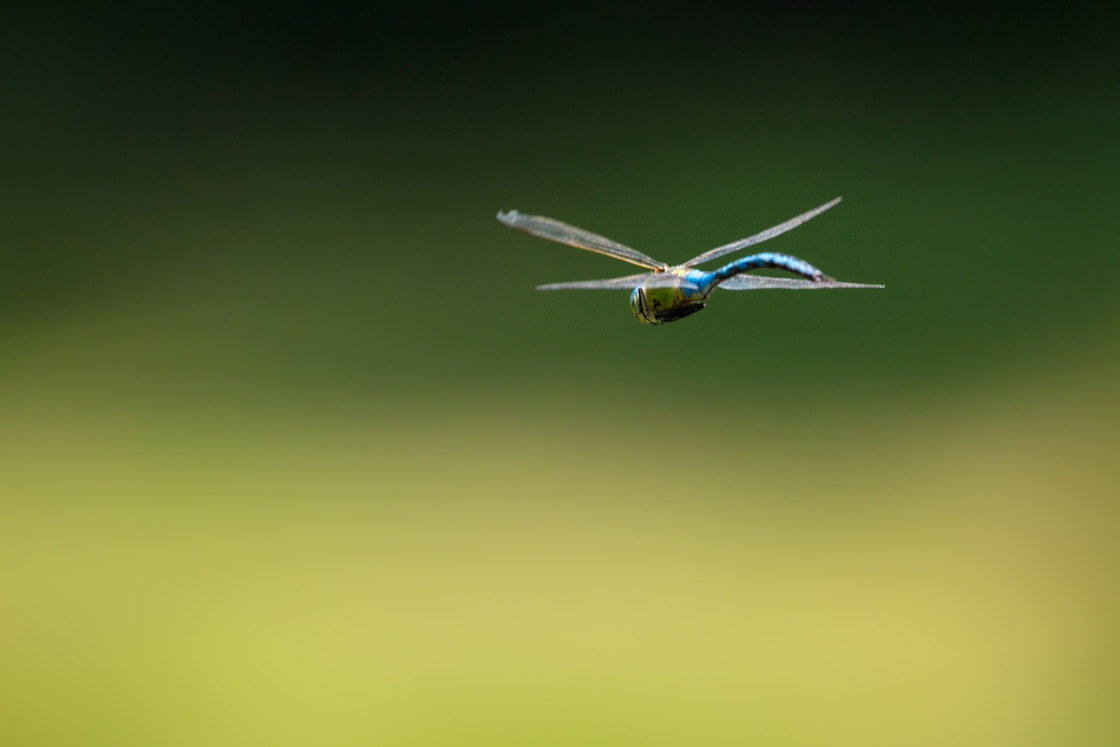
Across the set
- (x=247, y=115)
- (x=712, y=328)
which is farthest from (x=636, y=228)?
(x=247, y=115)

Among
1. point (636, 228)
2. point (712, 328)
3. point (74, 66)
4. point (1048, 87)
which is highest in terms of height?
point (74, 66)

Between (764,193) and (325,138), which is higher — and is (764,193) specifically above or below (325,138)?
below

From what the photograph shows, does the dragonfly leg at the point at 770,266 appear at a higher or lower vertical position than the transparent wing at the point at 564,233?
lower

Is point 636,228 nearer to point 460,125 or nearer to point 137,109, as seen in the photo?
point 460,125

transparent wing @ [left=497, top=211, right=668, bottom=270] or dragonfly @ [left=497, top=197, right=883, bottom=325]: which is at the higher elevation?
transparent wing @ [left=497, top=211, right=668, bottom=270]
